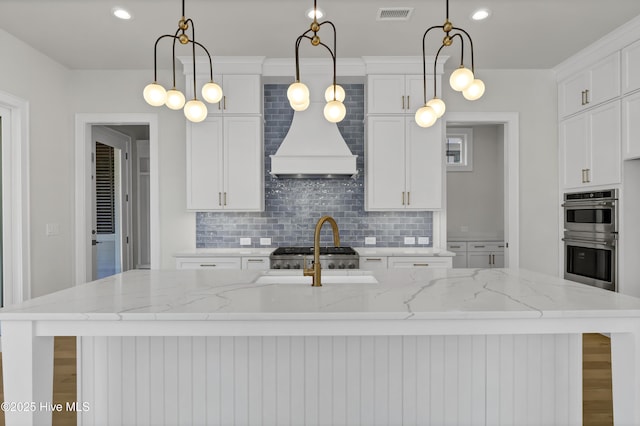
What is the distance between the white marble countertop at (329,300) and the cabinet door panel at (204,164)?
2058 mm

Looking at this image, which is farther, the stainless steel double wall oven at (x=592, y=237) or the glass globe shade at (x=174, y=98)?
the stainless steel double wall oven at (x=592, y=237)

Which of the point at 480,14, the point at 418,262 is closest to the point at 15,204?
the point at 418,262

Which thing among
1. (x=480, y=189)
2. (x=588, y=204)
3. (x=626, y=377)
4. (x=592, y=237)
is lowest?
(x=626, y=377)

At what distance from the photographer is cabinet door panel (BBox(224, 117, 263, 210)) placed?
13.5 ft

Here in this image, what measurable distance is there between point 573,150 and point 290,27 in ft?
10.3

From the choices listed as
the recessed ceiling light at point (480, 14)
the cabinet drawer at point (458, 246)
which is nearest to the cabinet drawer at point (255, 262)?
the recessed ceiling light at point (480, 14)

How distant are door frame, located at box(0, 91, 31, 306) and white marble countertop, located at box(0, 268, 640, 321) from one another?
2.31 meters

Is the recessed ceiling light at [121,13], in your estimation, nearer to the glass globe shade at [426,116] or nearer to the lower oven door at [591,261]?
the glass globe shade at [426,116]

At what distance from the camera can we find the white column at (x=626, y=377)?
1.46 metres

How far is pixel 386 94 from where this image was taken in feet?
13.5

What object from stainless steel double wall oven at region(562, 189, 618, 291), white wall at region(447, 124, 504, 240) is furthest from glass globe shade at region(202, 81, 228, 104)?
white wall at region(447, 124, 504, 240)

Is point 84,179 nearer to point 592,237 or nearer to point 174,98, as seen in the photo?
point 174,98

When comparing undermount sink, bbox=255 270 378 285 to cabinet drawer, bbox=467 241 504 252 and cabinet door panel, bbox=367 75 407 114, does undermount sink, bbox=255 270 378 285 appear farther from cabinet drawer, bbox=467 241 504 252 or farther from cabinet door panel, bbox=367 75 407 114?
→ cabinet drawer, bbox=467 241 504 252

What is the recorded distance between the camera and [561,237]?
14.5 feet
